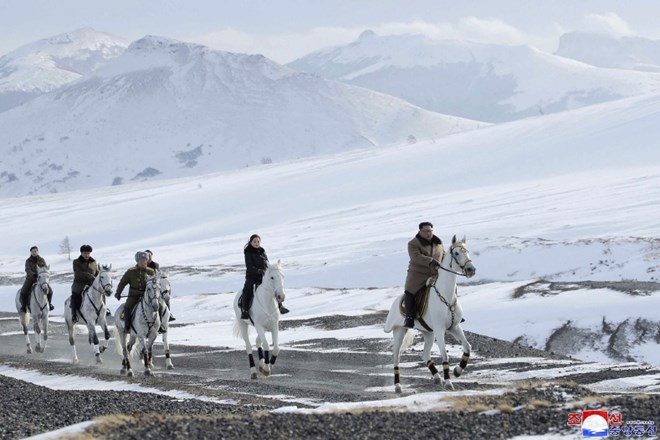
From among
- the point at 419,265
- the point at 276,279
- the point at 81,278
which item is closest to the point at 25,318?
the point at 81,278

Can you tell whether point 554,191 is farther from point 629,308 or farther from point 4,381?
point 4,381

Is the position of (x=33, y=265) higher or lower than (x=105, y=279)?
higher

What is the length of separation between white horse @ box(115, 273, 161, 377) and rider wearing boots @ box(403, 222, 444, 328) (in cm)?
828

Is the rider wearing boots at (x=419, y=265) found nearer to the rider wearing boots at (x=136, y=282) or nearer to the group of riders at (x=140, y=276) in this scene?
the group of riders at (x=140, y=276)

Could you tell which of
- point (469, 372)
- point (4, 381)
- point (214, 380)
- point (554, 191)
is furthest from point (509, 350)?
point (554, 191)

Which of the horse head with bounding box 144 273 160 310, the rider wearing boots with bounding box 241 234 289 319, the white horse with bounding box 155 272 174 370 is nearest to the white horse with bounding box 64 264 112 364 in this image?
the white horse with bounding box 155 272 174 370

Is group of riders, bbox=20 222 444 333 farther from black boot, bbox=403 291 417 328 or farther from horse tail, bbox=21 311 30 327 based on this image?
horse tail, bbox=21 311 30 327

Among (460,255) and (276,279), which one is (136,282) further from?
(460,255)

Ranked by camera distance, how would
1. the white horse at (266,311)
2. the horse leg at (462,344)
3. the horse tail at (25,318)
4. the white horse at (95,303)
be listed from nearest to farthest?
the horse leg at (462,344), the white horse at (266,311), the white horse at (95,303), the horse tail at (25,318)

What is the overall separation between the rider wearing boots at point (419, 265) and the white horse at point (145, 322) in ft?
27.2

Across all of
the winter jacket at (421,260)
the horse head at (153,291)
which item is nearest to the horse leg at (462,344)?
the winter jacket at (421,260)

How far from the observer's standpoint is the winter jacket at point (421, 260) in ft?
73.2

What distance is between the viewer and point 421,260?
22.3 meters

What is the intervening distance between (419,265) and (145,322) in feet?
31.0
